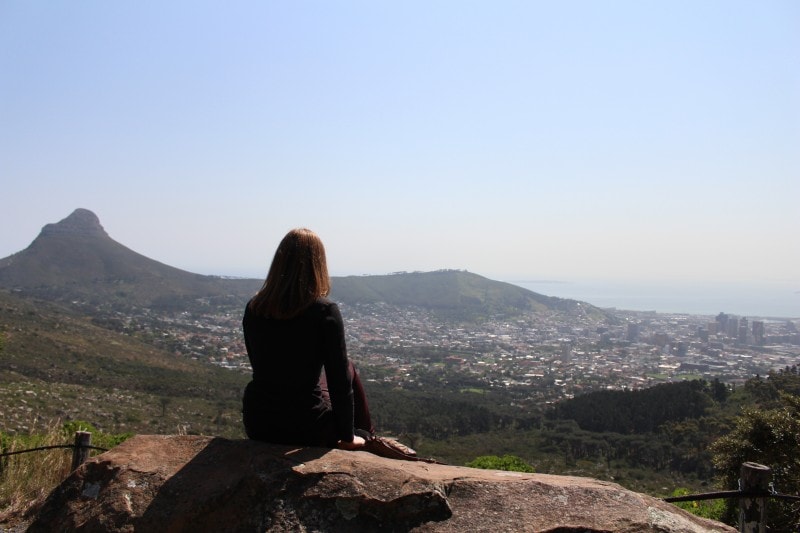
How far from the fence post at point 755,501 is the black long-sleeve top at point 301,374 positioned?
2.61 m

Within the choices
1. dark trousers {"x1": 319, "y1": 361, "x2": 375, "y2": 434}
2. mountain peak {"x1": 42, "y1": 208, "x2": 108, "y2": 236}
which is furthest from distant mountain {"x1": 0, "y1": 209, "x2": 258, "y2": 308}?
dark trousers {"x1": 319, "y1": 361, "x2": 375, "y2": 434}

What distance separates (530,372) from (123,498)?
Result: 7621 centimetres

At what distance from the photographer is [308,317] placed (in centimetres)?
360

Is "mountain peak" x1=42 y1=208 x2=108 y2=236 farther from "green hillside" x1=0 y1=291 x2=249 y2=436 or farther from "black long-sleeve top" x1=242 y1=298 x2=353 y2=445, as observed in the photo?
"black long-sleeve top" x1=242 y1=298 x2=353 y2=445

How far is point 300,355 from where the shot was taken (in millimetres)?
3605

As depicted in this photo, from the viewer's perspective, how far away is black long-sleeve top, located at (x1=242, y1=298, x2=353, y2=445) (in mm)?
3592

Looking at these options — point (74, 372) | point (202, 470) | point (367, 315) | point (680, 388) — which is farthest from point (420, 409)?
point (367, 315)

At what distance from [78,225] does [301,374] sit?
151391mm

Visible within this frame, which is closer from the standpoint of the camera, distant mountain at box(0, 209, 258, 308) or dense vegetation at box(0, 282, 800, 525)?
dense vegetation at box(0, 282, 800, 525)

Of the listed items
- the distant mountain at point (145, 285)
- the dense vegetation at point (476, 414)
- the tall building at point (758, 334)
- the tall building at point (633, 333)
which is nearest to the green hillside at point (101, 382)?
the dense vegetation at point (476, 414)

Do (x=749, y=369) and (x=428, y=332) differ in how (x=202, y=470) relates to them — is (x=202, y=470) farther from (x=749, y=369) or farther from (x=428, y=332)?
(x=428, y=332)

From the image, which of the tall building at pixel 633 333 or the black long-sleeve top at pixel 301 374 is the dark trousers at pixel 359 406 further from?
the tall building at pixel 633 333

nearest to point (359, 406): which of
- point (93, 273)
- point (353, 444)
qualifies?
point (353, 444)

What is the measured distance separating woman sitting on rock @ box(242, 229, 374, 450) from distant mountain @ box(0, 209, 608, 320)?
10670 centimetres
